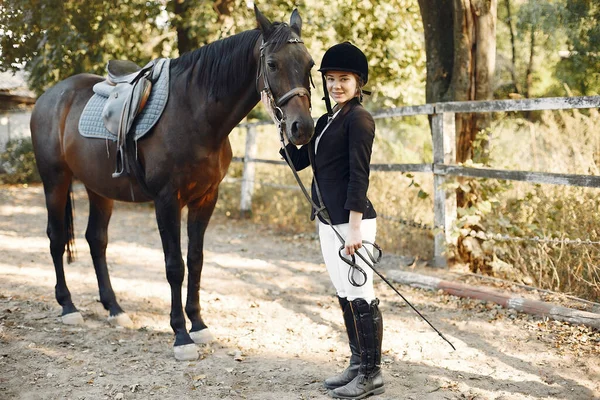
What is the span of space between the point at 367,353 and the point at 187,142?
168 cm

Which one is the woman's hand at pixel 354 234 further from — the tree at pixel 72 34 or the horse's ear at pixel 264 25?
the tree at pixel 72 34

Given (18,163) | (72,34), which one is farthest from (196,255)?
(18,163)

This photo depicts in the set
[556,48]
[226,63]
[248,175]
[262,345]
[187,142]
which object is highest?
[556,48]

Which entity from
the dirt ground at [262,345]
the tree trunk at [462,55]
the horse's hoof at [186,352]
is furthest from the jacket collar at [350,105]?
the tree trunk at [462,55]

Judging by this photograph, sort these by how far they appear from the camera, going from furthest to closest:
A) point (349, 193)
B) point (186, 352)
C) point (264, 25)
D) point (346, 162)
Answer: point (186, 352)
point (264, 25)
point (346, 162)
point (349, 193)

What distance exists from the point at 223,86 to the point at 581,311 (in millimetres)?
2930

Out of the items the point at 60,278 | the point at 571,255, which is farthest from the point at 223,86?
the point at 571,255

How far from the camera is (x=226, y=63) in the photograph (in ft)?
11.0

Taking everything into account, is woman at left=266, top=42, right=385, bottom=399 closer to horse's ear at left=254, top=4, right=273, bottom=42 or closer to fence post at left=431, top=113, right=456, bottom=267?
horse's ear at left=254, top=4, right=273, bottom=42

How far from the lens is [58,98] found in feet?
14.3

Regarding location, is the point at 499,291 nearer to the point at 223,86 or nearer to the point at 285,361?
the point at 285,361

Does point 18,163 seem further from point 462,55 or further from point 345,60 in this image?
point 345,60

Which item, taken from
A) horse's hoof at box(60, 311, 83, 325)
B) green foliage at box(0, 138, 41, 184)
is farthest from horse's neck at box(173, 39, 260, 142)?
green foliage at box(0, 138, 41, 184)

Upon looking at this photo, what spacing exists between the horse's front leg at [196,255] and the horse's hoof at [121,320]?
0.58m
